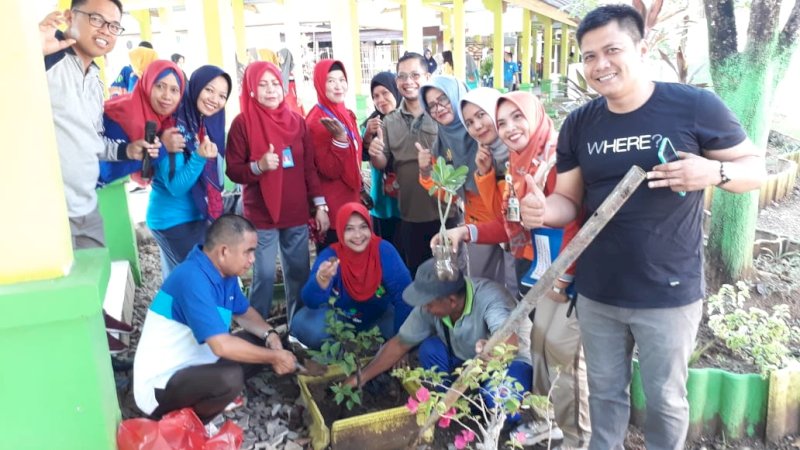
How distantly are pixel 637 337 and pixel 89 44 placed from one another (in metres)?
2.32

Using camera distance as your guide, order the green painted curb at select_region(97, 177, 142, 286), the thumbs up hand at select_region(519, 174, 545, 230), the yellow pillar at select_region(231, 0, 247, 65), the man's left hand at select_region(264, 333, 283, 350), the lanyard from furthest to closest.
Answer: the yellow pillar at select_region(231, 0, 247, 65)
the green painted curb at select_region(97, 177, 142, 286)
the lanyard
the man's left hand at select_region(264, 333, 283, 350)
the thumbs up hand at select_region(519, 174, 545, 230)

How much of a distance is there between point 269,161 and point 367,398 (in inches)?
50.2

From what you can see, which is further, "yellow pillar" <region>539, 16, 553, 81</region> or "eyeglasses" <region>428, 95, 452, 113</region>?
"yellow pillar" <region>539, 16, 553, 81</region>

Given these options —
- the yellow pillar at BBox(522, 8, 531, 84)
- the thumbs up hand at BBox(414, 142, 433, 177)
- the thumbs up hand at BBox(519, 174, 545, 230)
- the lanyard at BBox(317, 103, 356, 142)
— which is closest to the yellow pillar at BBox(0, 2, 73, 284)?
the thumbs up hand at BBox(519, 174, 545, 230)

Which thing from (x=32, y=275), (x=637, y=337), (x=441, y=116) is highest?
(x=441, y=116)

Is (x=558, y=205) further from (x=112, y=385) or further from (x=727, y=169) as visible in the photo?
(x=112, y=385)

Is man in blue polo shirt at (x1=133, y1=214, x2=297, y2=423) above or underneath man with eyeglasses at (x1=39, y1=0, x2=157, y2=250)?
underneath

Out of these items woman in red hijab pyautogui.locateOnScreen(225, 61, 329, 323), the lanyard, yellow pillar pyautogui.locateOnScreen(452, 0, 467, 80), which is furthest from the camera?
yellow pillar pyautogui.locateOnScreen(452, 0, 467, 80)

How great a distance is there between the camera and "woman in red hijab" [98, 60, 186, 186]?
9.27ft

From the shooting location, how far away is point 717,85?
387 centimetres

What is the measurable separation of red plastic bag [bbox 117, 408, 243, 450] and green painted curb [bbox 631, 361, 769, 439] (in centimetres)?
170

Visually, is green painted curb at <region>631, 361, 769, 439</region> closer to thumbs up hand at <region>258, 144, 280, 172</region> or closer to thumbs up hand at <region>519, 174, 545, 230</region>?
thumbs up hand at <region>519, 174, 545, 230</region>

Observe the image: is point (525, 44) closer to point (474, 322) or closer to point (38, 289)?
point (474, 322)

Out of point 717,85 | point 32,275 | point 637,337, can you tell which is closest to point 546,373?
point 637,337
